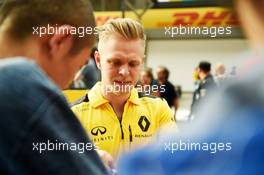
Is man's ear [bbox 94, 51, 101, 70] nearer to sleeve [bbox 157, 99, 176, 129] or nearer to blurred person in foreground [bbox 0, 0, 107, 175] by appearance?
sleeve [bbox 157, 99, 176, 129]

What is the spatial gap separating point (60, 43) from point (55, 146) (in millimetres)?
201

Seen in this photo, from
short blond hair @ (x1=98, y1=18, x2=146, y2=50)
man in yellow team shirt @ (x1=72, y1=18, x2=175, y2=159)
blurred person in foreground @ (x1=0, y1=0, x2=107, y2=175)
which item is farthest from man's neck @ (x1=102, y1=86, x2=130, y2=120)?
blurred person in foreground @ (x1=0, y1=0, x2=107, y2=175)

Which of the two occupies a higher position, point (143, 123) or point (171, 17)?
point (171, 17)

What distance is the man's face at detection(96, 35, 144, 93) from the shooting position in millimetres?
996

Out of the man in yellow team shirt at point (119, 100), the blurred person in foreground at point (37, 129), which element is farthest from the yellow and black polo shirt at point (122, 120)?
the blurred person in foreground at point (37, 129)

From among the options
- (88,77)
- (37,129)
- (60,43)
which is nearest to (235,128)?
(37,129)

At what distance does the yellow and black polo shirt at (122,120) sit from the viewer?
96 cm

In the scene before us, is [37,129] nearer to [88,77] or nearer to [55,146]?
[55,146]

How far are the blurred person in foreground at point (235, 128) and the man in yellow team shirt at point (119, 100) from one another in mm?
582

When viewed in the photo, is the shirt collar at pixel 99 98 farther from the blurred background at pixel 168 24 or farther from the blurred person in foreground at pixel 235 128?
the blurred person in foreground at pixel 235 128

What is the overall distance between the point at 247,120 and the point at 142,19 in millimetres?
1079

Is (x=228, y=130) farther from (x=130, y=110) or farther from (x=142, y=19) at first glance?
(x=142, y=19)

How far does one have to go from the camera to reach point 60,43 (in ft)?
2.01

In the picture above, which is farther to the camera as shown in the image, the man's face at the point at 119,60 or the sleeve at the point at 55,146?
the man's face at the point at 119,60
